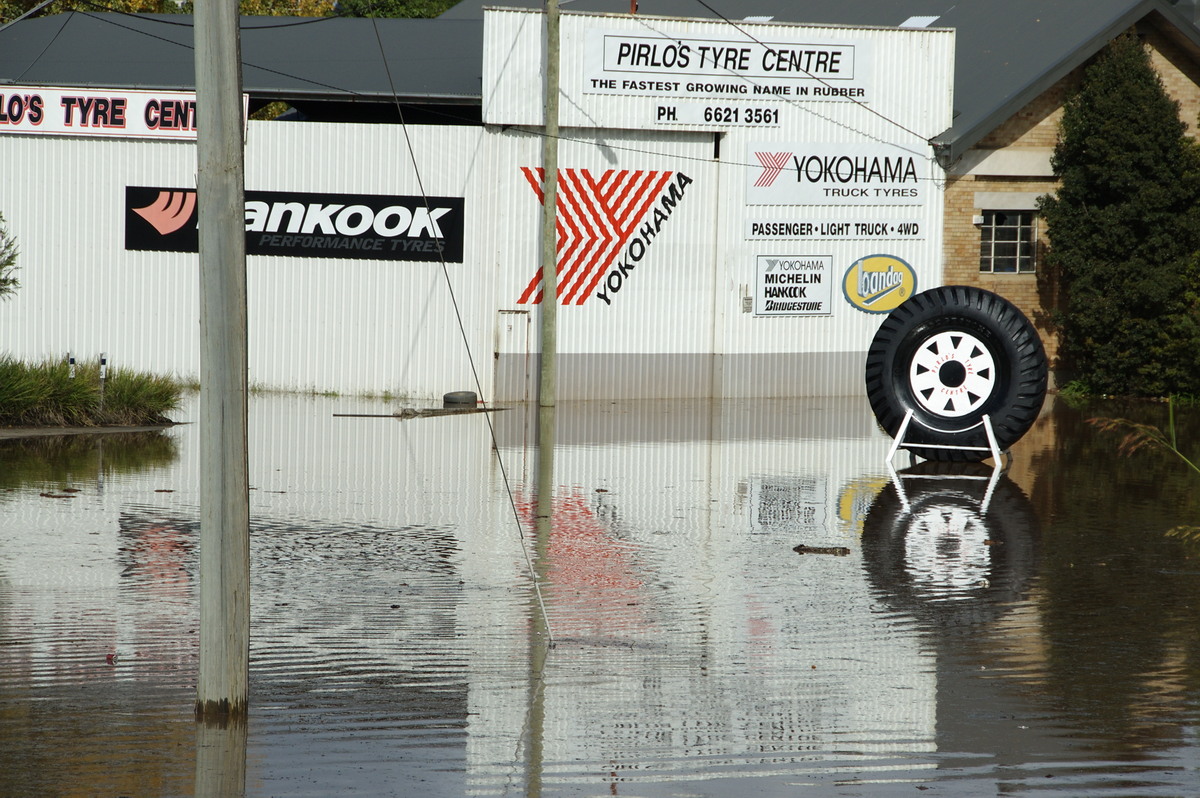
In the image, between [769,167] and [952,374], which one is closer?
[952,374]

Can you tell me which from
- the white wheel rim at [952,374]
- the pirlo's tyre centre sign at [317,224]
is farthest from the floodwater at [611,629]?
the pirlo's tyre centre sign at [317,224]

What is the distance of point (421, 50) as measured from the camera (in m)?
27.5

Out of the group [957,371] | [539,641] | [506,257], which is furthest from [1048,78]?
[539,641]

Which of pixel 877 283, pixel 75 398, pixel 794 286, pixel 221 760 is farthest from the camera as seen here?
pixel 877 283

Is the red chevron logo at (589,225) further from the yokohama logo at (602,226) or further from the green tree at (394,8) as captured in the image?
the green tree at (394,8)

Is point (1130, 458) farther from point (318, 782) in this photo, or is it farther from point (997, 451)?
point (318, 782)

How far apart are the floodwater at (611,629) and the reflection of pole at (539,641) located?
0.10 feet

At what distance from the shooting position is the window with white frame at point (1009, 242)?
78.3ft

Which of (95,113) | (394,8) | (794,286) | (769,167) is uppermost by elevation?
(394,8)

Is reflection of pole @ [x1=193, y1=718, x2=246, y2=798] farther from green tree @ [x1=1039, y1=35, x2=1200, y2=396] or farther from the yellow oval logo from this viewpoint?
green tree @ [x1=1039, y1=35, x2=1200, y2=396]

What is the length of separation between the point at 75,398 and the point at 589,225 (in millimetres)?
7935

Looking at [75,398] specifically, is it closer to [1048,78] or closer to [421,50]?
[421,50]

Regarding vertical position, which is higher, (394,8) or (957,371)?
(394,8)

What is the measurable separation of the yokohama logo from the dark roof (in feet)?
12.0
